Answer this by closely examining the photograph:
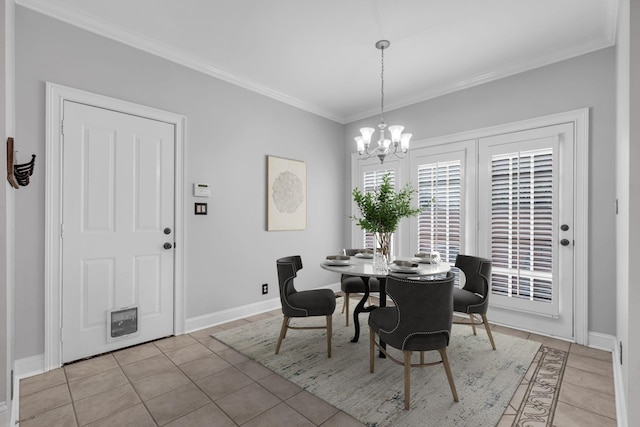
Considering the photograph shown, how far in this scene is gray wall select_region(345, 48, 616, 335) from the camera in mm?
2848

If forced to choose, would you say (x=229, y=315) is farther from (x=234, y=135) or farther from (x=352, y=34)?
(x=352, y=34)

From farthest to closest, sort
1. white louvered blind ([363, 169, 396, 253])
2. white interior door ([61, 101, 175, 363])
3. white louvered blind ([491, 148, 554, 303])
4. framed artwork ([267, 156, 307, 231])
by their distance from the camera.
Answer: white louvered blind ([363, 169, 396, 253]) → framed artwork ([267, 156, 307, 231]) → white louvered blind ([491, 148, 554, 303]) → white interior door ([61, 101, 175, 363])

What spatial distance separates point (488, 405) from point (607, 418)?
26.6 inches

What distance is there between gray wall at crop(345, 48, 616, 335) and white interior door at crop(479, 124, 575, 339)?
0.56 feet

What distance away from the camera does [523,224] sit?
10.9 ft

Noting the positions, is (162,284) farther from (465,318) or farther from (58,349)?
(465,318)

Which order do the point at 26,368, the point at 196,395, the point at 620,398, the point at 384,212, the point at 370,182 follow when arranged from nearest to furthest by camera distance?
1. the point at 620,398
2. the point at 196,395
3. the point at 26,368
4. the point at 384,212
5. the point at 370,182

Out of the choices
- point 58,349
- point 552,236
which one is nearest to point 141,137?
point 58,349

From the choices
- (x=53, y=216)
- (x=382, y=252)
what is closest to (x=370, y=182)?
(x=382, y=252)

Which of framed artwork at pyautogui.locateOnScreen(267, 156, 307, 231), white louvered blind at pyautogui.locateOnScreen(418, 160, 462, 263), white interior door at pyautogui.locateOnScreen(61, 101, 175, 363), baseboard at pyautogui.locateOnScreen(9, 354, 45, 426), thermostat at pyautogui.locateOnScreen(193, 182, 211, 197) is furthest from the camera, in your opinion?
framed artwork at pyautogui.locateOnScreen(267, 156, 307, 231)

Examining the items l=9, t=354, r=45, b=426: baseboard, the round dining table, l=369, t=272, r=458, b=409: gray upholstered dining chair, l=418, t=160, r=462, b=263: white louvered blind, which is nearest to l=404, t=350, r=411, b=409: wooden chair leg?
l=369, t=272, r=458, b=409: gray upholstered dining chair

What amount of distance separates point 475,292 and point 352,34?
2765 mm

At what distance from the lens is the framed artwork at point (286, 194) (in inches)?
162

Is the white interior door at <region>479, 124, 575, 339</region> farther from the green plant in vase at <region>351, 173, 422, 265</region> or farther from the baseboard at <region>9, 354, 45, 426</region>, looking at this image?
the baseboard at <region>9, 354, 45, 426</region>
